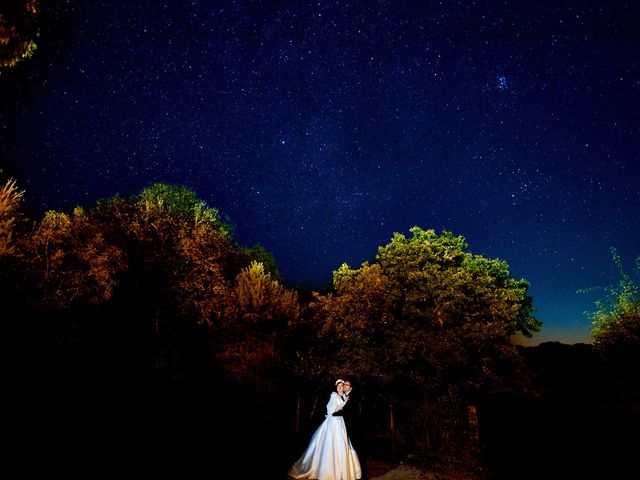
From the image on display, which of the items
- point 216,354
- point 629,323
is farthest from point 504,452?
point 216,354

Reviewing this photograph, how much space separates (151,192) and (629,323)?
3436 centimetres

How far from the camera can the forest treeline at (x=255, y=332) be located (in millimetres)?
12477

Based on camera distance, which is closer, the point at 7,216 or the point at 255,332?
the point at 7,216

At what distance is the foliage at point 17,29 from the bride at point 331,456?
10.0m

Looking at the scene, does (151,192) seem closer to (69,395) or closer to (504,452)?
(69,395)

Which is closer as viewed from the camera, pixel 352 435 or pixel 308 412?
pixel 352 435

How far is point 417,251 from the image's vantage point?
15.2 m

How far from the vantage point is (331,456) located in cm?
880

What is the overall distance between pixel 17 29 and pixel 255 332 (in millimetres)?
13070

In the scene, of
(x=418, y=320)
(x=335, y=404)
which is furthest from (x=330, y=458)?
(x=418, y=320)

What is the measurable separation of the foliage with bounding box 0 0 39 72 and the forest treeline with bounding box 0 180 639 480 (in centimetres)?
585

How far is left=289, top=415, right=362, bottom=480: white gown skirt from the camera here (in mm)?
8695

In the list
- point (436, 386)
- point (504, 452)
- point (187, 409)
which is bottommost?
point (504, 452)

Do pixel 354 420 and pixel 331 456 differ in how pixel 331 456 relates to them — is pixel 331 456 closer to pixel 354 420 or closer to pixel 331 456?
pixel 331 456
